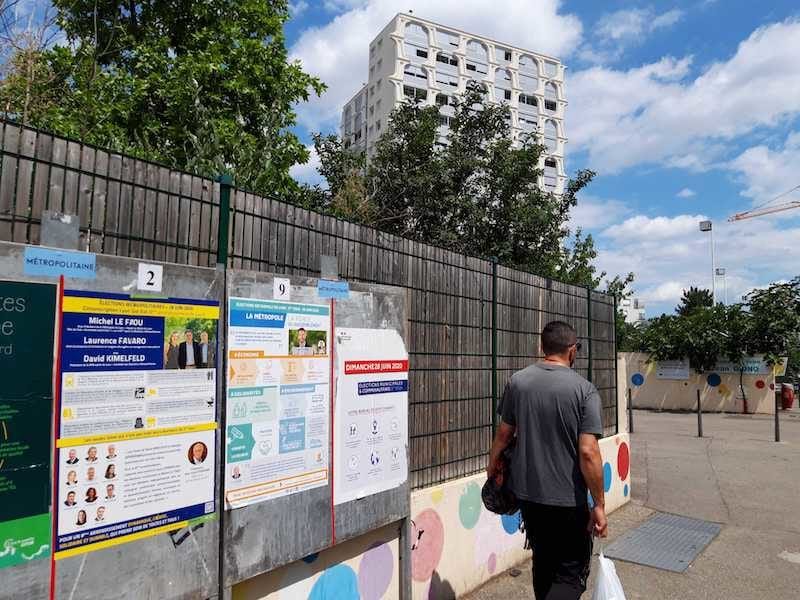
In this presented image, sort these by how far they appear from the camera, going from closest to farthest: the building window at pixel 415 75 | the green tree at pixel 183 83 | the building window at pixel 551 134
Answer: the green tree at pixel 183 83 < the building window at pixel 415 75 < the building window at pixel 551 134

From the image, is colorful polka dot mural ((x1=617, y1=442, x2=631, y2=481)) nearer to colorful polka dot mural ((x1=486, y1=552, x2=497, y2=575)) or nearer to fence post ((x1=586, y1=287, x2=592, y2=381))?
fence post ((x1=586, y1=287, x2=592, y2=381))

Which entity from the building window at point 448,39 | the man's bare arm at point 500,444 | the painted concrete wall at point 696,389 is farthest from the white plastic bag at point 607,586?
the building window at point 448,39

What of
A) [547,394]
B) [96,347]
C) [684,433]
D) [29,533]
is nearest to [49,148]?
[96,347]

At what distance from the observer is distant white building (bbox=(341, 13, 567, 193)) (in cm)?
7269

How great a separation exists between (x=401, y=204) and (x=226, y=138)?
5.21m

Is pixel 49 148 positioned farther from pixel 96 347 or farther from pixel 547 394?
pixel 547 394

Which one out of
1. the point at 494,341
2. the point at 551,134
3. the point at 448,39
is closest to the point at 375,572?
the point at 494,341

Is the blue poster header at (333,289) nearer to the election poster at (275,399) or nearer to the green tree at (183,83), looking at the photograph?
the election poster at (275,399)

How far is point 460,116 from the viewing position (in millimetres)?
15656

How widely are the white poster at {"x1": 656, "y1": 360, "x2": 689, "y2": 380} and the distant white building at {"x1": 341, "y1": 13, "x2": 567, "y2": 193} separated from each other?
49112 mm

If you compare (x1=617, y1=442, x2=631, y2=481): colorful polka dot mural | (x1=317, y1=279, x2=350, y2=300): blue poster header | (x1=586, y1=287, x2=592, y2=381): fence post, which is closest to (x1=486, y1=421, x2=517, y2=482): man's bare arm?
(x1=317, y1=279, x2=350, y2=300): blue poster header

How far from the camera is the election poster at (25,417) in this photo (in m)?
2.03

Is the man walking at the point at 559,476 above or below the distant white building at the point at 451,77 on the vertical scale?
below

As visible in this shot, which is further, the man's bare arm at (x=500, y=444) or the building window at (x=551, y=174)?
the building window at (x=551, y=174)
